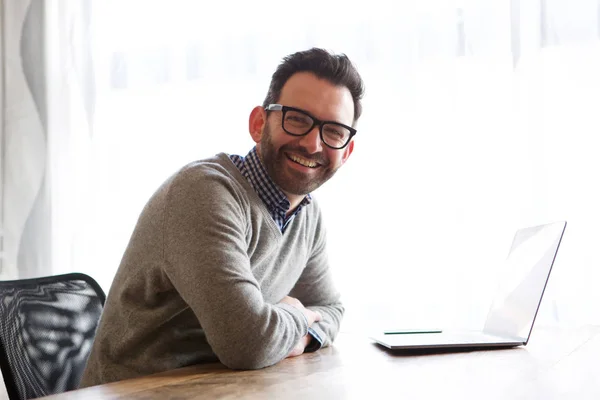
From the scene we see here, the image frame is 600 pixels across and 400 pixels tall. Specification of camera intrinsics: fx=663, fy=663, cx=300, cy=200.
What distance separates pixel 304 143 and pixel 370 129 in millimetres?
883

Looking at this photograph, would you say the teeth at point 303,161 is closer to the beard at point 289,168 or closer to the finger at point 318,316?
the beard at point 289,168

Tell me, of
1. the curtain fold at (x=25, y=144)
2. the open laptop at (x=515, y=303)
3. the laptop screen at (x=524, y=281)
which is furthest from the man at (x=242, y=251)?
the curtain fold at (x=25, y=144)

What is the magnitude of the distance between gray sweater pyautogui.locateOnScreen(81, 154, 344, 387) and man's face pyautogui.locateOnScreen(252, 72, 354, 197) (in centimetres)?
9

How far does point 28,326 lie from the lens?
1.35m

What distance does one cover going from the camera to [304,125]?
4.86ft

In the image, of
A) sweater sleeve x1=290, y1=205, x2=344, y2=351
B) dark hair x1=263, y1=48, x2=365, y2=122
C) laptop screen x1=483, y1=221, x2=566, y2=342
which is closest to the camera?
laptop screen x1=483, y1=221, x2=566, y2=342

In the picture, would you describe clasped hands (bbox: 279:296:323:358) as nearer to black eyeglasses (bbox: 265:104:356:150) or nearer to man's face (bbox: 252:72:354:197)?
man's face (bbox: 252:72:354:197)

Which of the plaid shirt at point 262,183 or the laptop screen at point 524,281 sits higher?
the plaid shirt at point 262,183

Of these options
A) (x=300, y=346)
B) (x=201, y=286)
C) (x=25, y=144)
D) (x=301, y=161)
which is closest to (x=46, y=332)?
(x=201, y=286)

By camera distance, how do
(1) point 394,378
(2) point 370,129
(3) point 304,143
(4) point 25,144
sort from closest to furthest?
(1) point 394,378 < (3) point 304,143 < (2) point 370,129 < (4) point 25,144

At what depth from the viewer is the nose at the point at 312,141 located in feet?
4.83

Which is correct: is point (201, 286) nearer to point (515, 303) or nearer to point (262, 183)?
point (262, 183)

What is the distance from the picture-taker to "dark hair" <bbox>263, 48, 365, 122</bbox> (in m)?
1.53

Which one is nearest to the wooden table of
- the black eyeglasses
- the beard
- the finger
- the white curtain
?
the finger
